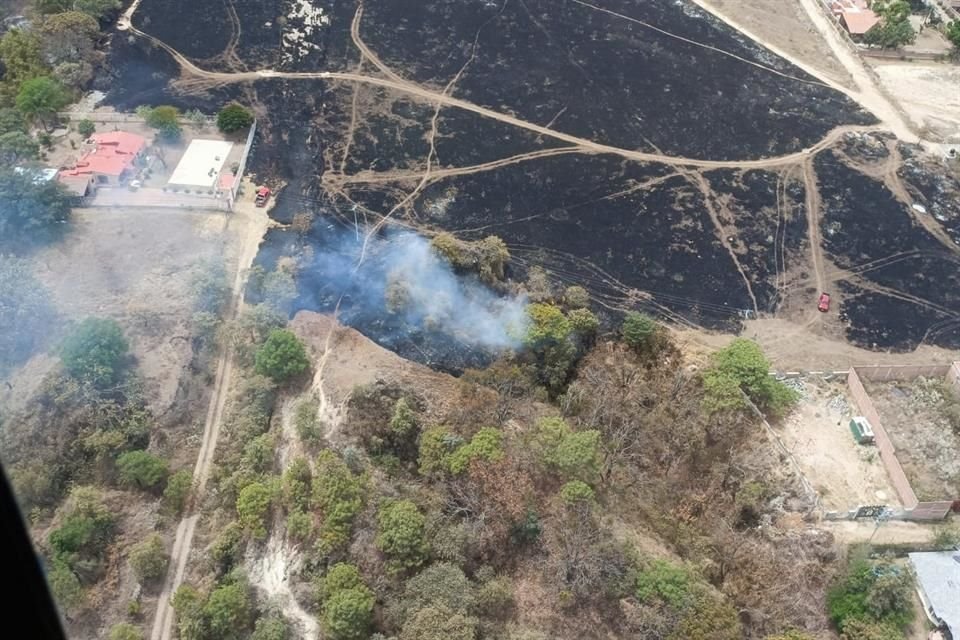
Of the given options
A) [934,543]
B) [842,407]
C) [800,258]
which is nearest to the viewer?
[934,543]

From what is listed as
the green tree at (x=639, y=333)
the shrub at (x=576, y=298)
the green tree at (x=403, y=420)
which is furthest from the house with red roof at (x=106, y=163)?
the green tree at (x=639, y=333)

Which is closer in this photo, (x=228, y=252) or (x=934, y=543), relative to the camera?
(x=934, y=543)

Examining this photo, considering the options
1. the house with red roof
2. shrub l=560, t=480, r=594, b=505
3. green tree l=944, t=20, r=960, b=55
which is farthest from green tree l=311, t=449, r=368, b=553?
green tree l=944, t=20, r=960, b=55

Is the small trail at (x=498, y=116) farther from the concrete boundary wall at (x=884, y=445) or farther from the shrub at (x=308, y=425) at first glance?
the shrub at (x=308, y=425)

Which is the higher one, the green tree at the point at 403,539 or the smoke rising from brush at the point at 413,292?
the smoke rising from brush at the point at 413,292

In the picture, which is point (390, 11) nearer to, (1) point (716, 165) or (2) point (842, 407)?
(1) point (716, 165)

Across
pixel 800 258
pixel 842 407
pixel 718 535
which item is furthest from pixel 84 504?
pixel 800 258

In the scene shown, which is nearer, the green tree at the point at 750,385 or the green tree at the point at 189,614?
the green tree at the point at 189,614

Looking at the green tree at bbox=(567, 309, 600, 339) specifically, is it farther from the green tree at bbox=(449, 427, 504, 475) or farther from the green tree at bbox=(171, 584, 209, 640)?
the green tree at bbox=(171, 584, 209, 640)
